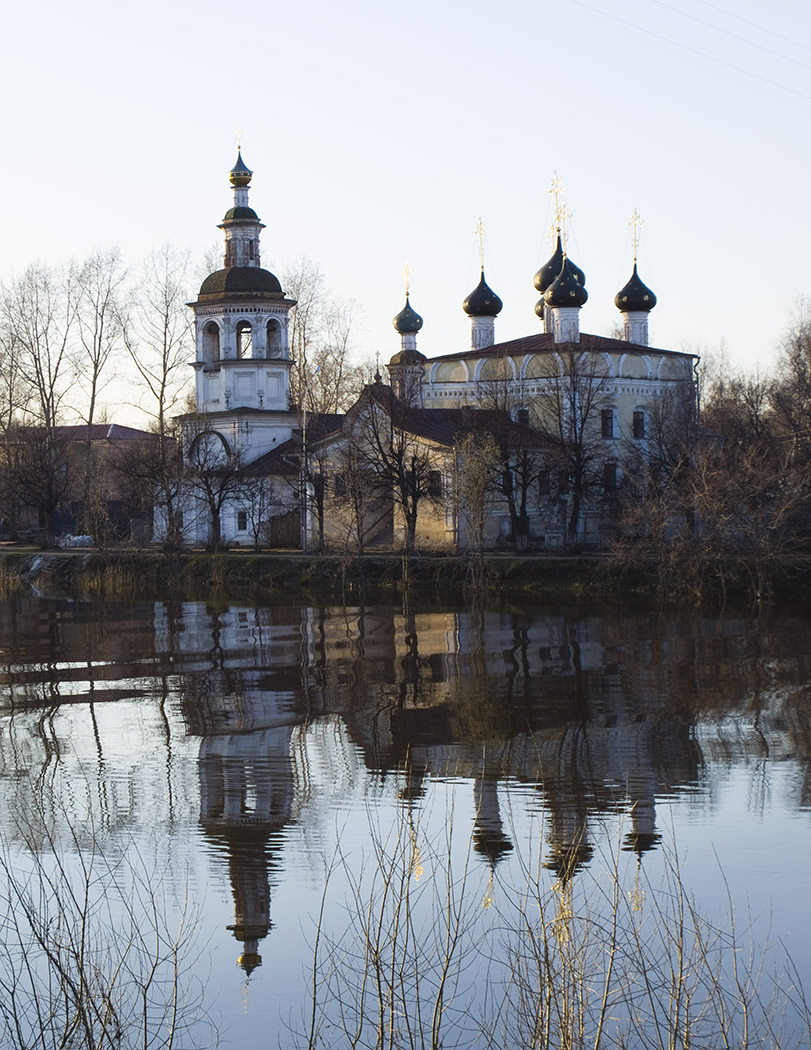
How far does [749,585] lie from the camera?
2839 cm

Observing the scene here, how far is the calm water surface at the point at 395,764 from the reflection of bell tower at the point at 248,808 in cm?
3

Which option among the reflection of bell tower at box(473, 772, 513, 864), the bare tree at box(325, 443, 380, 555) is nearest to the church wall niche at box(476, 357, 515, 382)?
the bare tree at box(325, 443, 380, 555)

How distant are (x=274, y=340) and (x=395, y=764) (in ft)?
105

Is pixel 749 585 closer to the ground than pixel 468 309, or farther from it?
closer to the ground

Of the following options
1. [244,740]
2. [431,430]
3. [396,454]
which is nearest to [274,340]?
[431,430]

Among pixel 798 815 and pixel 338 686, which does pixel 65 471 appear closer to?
pixel 338 686

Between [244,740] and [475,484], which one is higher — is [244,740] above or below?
below

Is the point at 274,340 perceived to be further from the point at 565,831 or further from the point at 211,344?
the point at 565,831

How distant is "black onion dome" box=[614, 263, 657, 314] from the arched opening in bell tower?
1179 centimetres

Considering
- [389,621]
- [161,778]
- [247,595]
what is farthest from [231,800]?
[247,595]

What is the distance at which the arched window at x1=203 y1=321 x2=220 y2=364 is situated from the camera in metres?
43.1

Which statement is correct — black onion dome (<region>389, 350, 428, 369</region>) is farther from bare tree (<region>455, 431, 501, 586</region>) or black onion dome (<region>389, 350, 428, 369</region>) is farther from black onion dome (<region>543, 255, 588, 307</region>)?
bare tree (<region>455, 431, 501, 586</region>)

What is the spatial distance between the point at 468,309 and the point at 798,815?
38189mm

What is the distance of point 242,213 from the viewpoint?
42.4 meters
